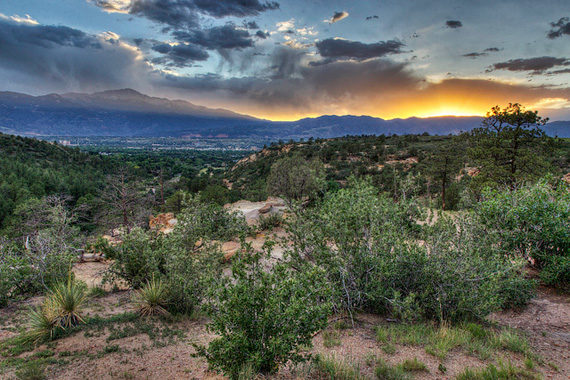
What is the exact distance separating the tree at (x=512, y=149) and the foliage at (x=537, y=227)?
21.4ft

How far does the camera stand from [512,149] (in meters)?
15.6

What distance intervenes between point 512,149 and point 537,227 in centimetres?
992

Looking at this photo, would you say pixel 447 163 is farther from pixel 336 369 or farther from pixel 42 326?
pixel 42 326

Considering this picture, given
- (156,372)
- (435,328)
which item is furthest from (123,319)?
(435,328)

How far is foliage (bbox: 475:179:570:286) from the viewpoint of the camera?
26.1 ft

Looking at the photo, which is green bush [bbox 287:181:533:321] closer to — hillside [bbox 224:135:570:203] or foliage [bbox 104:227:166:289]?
foliage [bbox 104:227:166:289]

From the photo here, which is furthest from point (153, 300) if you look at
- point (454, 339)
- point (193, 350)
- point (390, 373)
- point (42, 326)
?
point (454, 339)

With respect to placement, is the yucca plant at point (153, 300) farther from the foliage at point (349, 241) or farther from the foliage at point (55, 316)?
the foliage at point (349, 241)

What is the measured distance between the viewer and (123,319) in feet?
23.3

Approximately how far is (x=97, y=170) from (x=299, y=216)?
74.1 meters

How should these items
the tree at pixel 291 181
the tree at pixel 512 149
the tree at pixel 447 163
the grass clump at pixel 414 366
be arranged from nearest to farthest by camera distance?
the grass clump at pixel 414 366, the tree at pixel 512 149, the tree at pixel 447 163, the tree at pixel 291 181

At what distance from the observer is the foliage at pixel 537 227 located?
7.97 meters

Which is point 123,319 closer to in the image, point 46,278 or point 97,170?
point 46,278

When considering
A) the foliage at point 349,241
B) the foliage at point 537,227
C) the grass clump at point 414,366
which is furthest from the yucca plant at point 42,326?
the foliage at point 537,227
